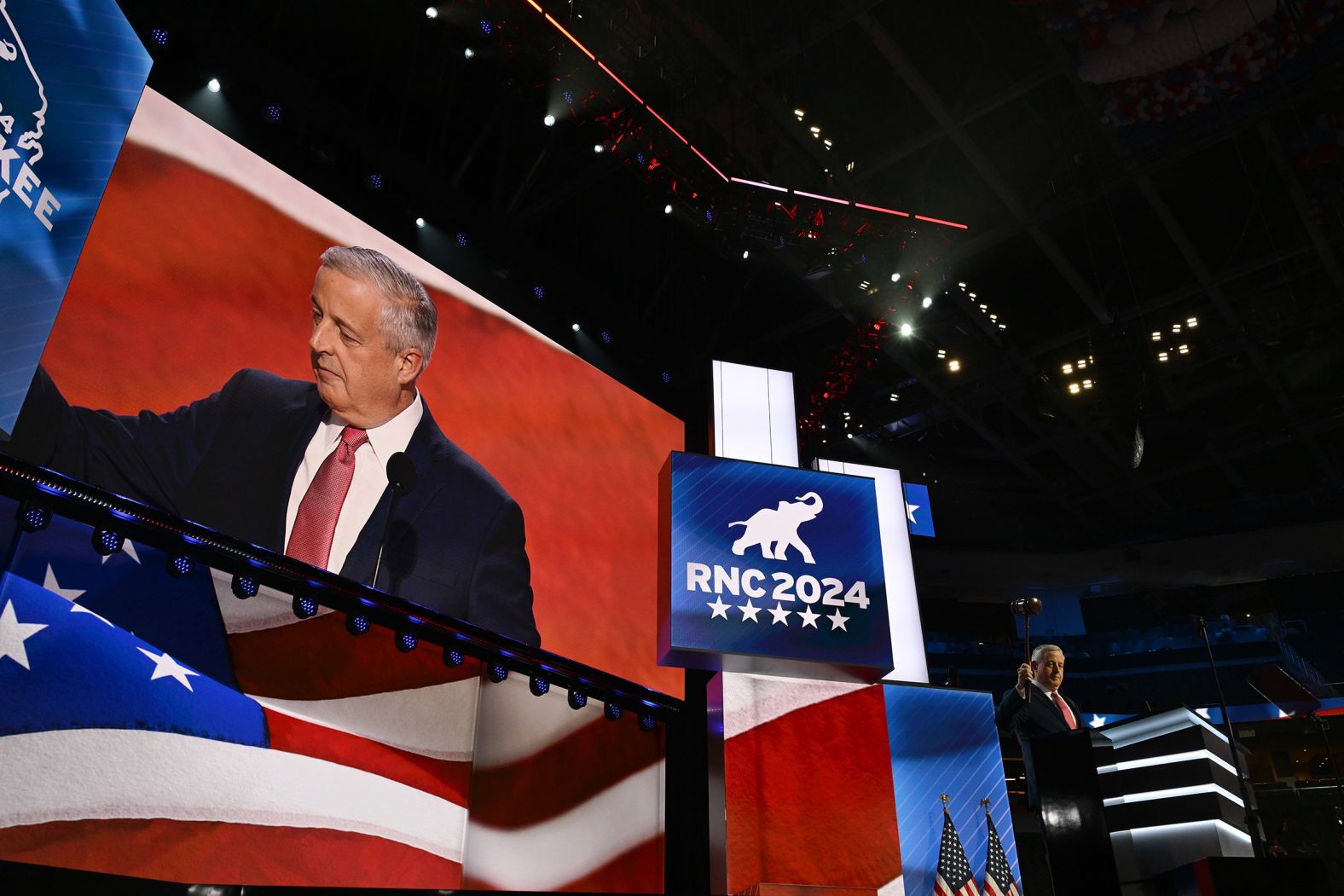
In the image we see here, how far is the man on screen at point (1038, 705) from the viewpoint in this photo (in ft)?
16.5

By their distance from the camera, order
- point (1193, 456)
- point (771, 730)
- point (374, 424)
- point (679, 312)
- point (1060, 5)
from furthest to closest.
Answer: point (1193, 456)
point (679, 312)
point (1060, 5)
point (374, 424)
point (771, 730)

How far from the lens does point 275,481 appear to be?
4750mm

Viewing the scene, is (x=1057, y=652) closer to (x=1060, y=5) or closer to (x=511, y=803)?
(x=511, y=803)

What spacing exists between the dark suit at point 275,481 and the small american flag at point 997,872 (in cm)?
293

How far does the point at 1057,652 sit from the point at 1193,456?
11.2 meters

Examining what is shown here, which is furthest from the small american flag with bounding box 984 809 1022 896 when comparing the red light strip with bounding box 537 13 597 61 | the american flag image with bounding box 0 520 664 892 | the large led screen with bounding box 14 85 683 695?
the red light strip with bounding box 537 13 597 61

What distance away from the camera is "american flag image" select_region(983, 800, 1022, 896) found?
4.95 m

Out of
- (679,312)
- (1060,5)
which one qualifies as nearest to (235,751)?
(679,312)

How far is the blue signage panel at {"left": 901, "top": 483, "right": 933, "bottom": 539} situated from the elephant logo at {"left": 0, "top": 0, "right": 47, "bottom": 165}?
10.9 meters

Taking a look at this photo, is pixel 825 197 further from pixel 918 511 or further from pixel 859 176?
pixel 918 511

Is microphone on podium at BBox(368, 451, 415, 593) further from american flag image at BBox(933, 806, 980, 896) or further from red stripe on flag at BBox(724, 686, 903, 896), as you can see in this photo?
american flag image at BBox(933, 806, 980, 896)

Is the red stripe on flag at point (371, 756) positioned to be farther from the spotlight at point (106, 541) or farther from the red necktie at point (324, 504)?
the spotlight at point (106, 541)

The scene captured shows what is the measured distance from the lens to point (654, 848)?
6133 millimetres

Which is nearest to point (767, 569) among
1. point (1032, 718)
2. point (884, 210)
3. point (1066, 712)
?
point (1032, 718)
